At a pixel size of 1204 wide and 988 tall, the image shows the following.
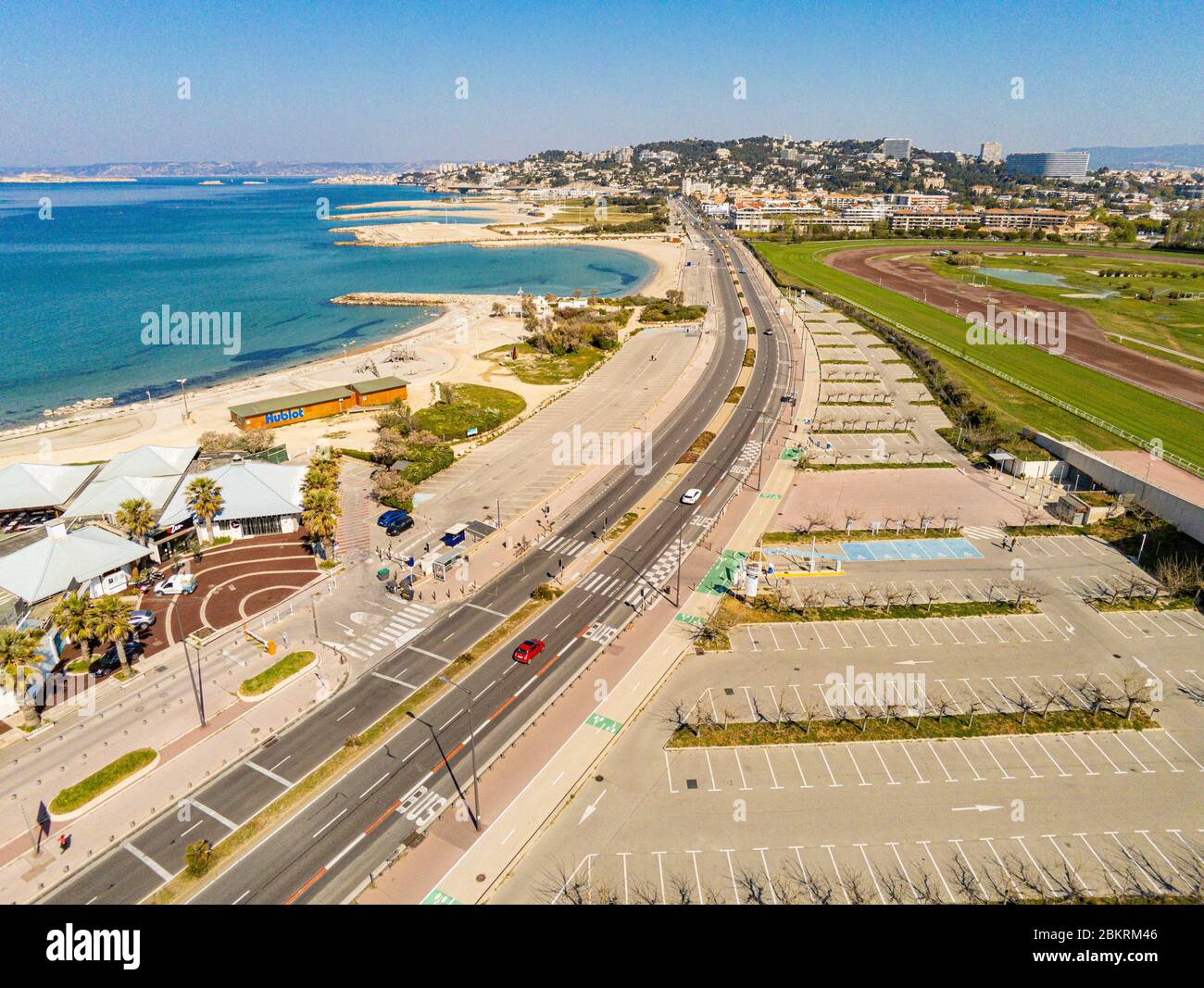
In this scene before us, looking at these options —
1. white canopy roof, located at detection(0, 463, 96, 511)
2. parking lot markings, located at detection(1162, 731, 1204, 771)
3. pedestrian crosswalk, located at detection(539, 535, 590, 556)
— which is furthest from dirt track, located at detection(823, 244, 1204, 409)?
white canopy roof, located at detection(0, 463, 96, 511)

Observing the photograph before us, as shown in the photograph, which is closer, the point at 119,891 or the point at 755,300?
the point at 119,891

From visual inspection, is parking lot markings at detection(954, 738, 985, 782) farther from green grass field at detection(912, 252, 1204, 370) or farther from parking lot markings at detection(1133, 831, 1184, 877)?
green grass field at detection(912, 252, 1204, 370)

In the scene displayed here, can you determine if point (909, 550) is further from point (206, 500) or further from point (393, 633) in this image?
point (206, 500)

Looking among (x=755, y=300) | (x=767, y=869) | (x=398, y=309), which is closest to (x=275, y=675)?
(x=767, y=869)

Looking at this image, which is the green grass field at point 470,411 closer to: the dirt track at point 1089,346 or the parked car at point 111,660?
the parked car at point 111,660

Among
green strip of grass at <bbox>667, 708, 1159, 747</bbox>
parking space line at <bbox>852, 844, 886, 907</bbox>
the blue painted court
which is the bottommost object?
parking space line at <bbox>852, 844, 886, 907</bbox>

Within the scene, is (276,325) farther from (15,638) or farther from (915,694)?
(915,694)
